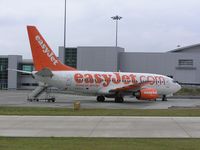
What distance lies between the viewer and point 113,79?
44.8m

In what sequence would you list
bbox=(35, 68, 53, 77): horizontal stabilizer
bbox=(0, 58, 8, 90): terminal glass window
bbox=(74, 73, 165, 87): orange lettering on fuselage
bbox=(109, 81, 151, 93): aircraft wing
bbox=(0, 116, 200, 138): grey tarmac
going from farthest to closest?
bbox=(0, 58, 8, 90): terminal glass window, bbox=(74, 73, 165, 87): orange lettering on fuselage, bbox=(109, 81, 151, 93): aircraft wing, bbox=(35, 68, 53, 77): horizontal stabilizer, bbox=(0, 116, 200, 138): grey tarmac

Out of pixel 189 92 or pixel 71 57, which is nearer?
pixel 189 92

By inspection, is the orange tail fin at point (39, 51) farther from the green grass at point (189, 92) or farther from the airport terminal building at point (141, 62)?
the airport terminal building at point (141, 62)

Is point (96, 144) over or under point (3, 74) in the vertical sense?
under

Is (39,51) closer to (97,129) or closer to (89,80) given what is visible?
(89,80)

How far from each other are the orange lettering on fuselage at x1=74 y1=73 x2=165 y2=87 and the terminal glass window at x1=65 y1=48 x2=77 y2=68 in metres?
43.7

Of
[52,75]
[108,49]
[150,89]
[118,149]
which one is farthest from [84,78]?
[108,49]

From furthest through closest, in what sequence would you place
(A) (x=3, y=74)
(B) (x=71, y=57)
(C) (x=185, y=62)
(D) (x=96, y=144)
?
(A) (x=3, y=74) → (B) (x=71, y=57) → (C) (x=185, y=62) → (D) (x=96, y=144)

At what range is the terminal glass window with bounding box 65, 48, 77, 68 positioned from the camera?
89.0 meters

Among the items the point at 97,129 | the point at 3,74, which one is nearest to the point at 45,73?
the point at 97,129

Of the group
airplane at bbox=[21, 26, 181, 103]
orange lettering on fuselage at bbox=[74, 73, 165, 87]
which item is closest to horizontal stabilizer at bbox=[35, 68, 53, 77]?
airplane at bbox=[21, 26, 181, 103]

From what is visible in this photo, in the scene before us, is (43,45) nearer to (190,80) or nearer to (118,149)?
(118,149)

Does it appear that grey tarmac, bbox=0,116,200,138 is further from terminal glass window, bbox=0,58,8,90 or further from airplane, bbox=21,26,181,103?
terminal glass window, bbox=0,58,8,90

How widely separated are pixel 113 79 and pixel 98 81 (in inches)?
71.4
